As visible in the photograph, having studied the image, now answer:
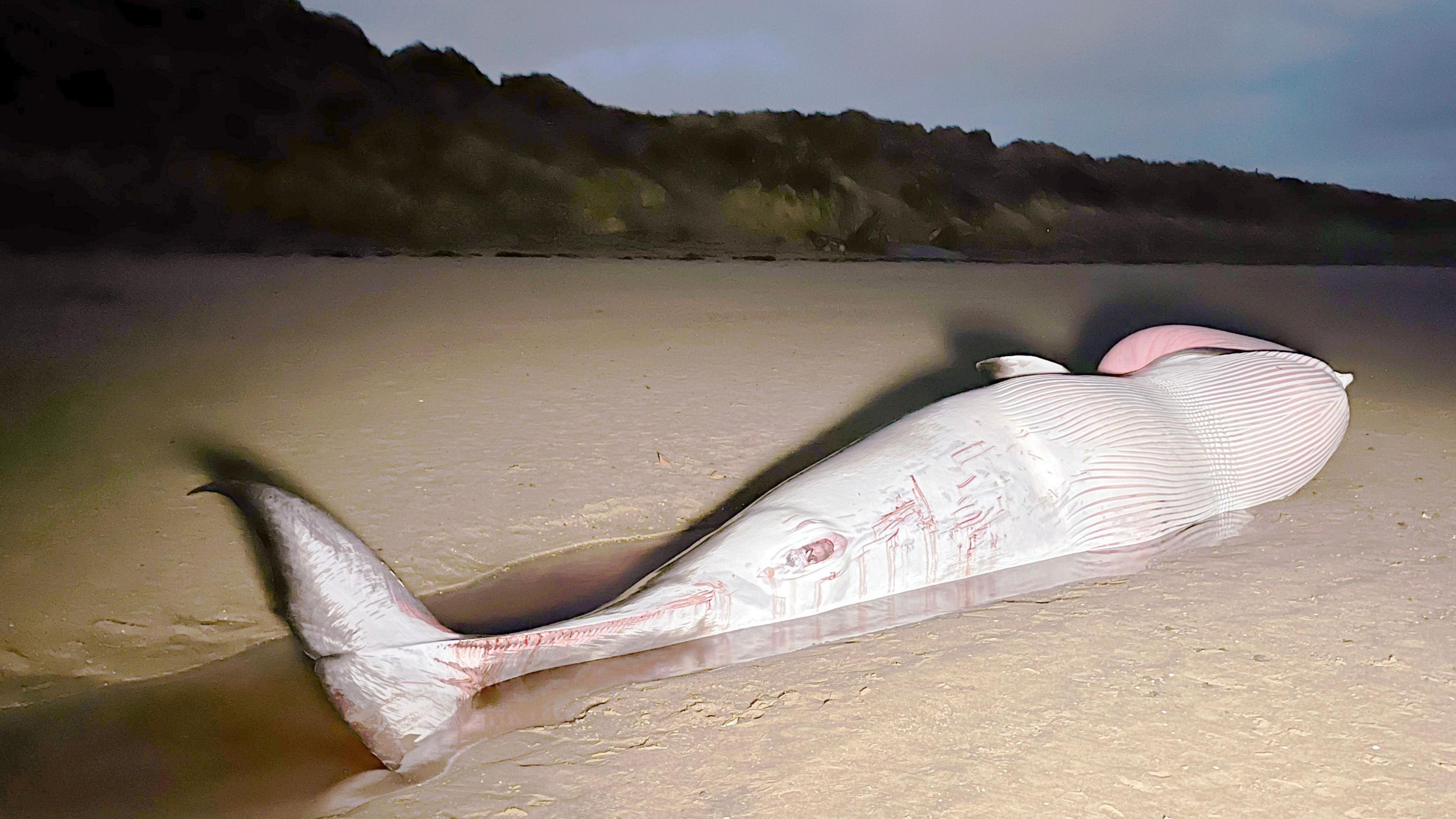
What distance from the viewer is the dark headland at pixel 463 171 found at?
13.3 meters

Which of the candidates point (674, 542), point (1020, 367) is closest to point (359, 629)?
point (674, 542)

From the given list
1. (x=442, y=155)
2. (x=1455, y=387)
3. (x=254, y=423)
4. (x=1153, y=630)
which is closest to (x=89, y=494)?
(x=254, y=423)

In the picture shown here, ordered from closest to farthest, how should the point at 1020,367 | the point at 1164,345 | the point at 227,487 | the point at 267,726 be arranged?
the point at 267,726 → the point at 227,487 → the point at 1020,367 → the point at 1164,345

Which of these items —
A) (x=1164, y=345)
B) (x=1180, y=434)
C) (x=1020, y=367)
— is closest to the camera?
(x=1180, y=434)

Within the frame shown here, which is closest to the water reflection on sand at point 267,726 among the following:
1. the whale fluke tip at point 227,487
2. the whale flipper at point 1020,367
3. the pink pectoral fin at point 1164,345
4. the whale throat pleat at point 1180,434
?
the whale throat pleat at point 1180,434

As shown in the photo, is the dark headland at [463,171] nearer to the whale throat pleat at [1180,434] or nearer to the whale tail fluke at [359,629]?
the whale throat pleat at [1180,434]

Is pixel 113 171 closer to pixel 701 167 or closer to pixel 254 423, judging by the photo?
pixel 701 167

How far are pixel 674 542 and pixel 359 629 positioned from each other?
1498 millimetres

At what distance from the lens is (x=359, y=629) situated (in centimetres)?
211

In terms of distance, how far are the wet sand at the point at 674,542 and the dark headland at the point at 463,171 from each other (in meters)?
6.96

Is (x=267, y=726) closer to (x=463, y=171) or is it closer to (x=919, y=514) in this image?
(x=919, y=514)

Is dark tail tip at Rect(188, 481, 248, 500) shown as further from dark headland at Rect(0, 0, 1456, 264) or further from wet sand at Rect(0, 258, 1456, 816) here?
dark headland at Rect(0, 0, 1456, 264)

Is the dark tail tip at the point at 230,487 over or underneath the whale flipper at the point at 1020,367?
underneath

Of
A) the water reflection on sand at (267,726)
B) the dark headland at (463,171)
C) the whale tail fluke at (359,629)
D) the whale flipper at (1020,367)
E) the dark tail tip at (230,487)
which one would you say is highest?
the dark headland at (463,171)
